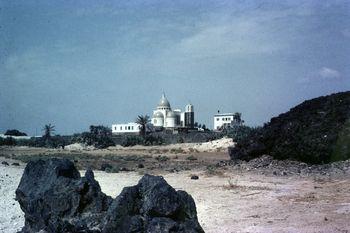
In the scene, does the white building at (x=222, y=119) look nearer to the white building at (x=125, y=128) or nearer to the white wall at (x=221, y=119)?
the white wall at (x=221, y=119)

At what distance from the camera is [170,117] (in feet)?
375

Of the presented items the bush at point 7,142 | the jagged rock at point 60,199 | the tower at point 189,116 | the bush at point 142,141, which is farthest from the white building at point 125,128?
the jagged rock at point 60,199

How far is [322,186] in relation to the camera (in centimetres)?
1709

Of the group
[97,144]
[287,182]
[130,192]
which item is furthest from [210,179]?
[97,144]

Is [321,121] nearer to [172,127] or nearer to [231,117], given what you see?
[172,127]

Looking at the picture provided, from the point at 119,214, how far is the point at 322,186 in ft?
37.2

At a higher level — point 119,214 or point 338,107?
point 338,107

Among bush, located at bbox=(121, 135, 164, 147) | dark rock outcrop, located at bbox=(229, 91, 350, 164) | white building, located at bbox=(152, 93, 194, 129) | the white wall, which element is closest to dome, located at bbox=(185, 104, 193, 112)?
white building, located at bbox=(152, 93, 194, 129)

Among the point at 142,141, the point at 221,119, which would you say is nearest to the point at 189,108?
the point at 221,119

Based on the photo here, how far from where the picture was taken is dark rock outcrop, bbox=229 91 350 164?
22.7m

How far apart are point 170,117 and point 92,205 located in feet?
346

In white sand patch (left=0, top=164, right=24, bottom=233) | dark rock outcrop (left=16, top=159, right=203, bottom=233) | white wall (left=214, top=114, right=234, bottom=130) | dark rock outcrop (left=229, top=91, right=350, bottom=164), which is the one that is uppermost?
white wall (left=214, top=114, right=234, bottom=130)

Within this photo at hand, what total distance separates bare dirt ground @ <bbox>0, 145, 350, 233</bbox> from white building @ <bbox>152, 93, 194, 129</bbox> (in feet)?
301

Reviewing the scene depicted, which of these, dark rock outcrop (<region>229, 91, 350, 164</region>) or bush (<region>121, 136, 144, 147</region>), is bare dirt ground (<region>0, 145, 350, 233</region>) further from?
bush (<region>121, 136, 144, 147</region>)
